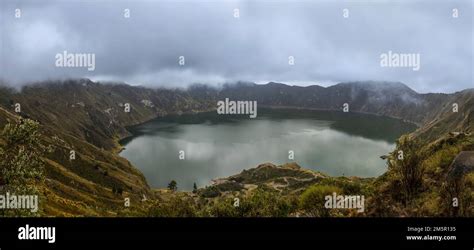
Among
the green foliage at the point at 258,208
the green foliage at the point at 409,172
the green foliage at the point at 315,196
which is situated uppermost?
the green foliage at the point at 409,172

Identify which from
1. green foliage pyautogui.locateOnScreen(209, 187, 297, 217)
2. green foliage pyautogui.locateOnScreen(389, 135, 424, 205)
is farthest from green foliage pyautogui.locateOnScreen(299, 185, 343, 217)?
green foliage pyautogui.locateOnScreen(389, 135, 424, 205)

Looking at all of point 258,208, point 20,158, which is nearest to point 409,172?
point 258,208

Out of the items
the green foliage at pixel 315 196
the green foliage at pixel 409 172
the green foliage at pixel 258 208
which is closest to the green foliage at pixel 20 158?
the green foliage at pixel 258 208

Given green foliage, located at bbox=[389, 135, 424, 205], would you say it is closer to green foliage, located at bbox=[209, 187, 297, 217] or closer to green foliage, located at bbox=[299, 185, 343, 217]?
green foliage, located at bbox=[299, 185, 343, 217]

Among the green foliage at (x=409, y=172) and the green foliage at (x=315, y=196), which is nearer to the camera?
the green foliage at (x=409, y=172)

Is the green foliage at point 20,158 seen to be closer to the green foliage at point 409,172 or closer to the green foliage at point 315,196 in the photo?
the green foliage at point 315,196

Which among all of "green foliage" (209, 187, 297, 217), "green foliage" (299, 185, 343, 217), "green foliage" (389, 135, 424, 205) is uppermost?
"green foliage" (389, 135, 424, 205)

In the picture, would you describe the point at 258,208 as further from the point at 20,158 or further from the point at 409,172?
the point at 20,158
